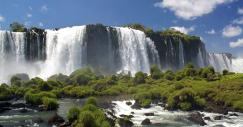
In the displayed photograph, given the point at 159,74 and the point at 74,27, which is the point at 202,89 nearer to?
the point at 159,74

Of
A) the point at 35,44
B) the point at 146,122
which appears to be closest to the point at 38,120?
the point at 146,122

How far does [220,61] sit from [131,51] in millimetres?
53935

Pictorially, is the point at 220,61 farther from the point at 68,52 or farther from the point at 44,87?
the point at 44,87

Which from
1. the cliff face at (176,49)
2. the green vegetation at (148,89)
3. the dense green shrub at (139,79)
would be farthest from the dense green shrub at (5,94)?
the cliff face at (176,49)

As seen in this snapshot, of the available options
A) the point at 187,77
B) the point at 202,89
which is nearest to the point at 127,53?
the point at 187,77

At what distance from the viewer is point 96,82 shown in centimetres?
8494

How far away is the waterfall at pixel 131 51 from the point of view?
114688 millimetres

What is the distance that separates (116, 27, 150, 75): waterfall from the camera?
11469 centimetres

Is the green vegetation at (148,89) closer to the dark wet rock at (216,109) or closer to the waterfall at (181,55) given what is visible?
the dark wet rock at (216,109)

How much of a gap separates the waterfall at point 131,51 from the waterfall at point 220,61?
42675 millimetres

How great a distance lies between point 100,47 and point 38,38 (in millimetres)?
14716

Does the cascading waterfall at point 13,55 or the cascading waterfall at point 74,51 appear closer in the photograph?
the cascading waterfall at point 13,55

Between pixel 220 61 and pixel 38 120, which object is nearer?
pixel 38 120

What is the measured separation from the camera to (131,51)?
11525 centimetres
